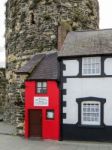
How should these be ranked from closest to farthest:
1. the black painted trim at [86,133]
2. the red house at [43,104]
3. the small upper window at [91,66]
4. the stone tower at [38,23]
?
the black painted trim at [86,133]
the small upper window at [91,66]
the red house at [43,104]
the stone tower at [38,23]

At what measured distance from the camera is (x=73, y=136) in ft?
71.3

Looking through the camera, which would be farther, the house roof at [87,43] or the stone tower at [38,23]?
the stone tower at [38,23]

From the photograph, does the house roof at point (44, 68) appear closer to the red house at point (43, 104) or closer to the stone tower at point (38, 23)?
the red house at point (43, 104)

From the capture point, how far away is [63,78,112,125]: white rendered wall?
21016 millimetres

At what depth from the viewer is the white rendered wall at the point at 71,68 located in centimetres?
2198

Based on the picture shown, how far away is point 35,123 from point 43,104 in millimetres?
1384

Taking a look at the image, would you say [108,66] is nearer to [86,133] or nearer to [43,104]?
[86,133]

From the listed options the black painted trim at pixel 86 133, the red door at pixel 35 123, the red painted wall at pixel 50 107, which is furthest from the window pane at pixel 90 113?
the red door at pixel 35 123

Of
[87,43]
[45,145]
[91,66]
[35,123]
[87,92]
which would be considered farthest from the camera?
[87,43]

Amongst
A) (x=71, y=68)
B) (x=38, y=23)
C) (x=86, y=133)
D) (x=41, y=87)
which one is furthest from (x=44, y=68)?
(x=38, y=23)

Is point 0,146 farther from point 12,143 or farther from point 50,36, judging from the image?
point 50,36

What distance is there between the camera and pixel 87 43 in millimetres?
23203

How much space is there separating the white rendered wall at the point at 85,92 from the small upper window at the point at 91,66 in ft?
1.42

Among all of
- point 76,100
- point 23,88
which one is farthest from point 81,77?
point 23,88
